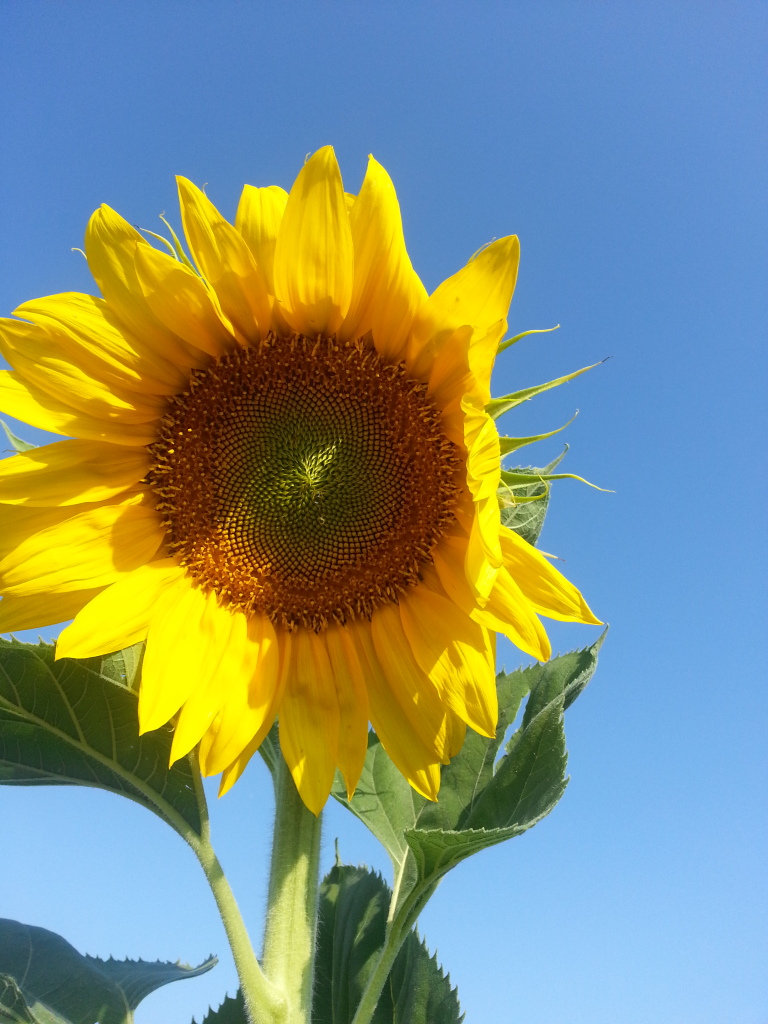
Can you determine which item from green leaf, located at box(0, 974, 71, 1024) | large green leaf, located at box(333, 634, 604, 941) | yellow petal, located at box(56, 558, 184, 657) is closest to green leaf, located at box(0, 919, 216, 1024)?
green leaf, located at box(0, 974, 71, 1024)

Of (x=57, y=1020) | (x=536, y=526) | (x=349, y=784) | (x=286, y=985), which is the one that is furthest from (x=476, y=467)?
(x=57, y=1020)

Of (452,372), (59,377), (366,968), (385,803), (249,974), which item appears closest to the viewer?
(249,974)

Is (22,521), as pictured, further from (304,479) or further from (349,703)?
(349,703)

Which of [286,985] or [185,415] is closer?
[286,985]

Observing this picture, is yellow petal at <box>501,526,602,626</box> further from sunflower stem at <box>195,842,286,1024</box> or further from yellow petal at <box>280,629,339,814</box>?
sunflower stem at <box>195,842,286,1024</box>

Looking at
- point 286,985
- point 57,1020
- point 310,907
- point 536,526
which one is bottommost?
point 57,1020

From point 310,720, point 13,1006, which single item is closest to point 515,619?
point 310,720

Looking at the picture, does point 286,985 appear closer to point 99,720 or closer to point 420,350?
point 99,720
